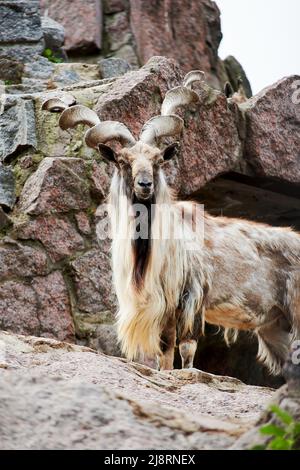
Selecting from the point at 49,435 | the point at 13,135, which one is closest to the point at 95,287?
the point at 13,135

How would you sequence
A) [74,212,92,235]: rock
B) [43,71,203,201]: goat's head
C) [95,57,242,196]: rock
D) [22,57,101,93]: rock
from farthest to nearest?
[22,57,101,93]: rock
[95,57,242,196]: rock
[74,212,92,235]: rock
[43,71,203,201]: goat's head

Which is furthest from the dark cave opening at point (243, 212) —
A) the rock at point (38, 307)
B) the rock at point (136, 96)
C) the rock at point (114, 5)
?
the rock at point (114, 5)

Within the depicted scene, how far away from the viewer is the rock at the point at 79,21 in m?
14.4

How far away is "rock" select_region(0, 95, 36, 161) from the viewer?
29.3 ft

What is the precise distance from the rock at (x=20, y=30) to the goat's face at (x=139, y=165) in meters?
4.21

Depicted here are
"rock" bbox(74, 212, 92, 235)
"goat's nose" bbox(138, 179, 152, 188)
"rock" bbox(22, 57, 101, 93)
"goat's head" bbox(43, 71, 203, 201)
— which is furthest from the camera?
"rock" bbox(22, 57, 101, 93)

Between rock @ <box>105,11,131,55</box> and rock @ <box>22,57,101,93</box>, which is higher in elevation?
rock @ <box>105,11,131,55</box>

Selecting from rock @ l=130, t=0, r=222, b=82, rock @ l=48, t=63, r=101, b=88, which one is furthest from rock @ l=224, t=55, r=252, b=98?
rock @ l=48, t=63, r=101, b=88

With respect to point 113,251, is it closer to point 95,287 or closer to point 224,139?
point 95,287

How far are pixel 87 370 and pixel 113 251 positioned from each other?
232 cm

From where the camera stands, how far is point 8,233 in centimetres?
837

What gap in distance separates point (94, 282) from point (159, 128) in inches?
53.8

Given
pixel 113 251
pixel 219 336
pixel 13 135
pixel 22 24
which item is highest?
pixel 22 24

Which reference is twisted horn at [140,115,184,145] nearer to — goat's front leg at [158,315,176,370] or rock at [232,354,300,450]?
goat's front leg at [158,315,176,370]
